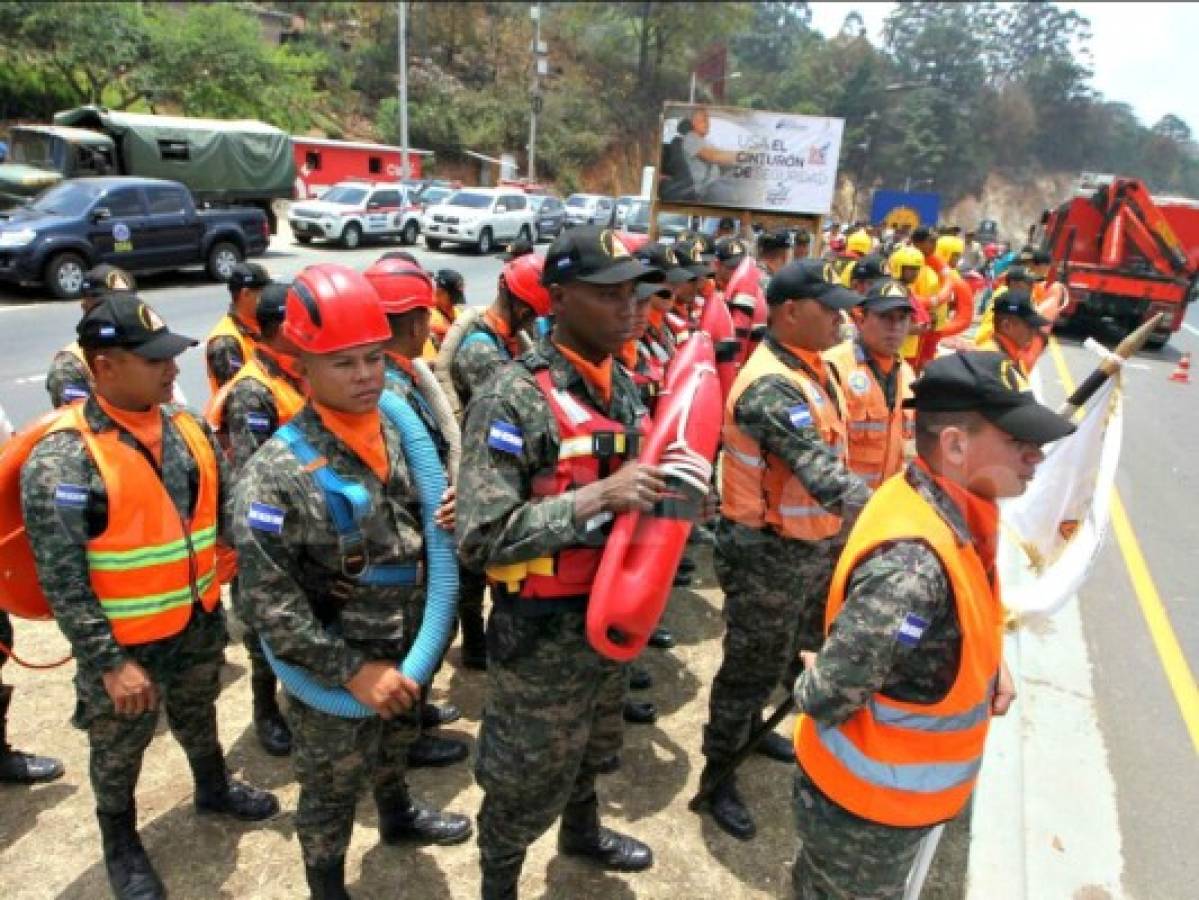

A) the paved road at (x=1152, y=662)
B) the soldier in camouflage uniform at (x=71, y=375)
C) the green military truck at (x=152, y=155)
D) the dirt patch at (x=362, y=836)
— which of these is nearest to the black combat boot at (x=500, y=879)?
the dirt patch at (x=362, y=836)

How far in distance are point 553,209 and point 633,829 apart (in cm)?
2813

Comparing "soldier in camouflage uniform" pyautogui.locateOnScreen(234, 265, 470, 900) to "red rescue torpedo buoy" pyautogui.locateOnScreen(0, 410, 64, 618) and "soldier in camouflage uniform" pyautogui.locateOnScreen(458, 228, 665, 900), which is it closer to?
"soldier in camouflage uniform" pyautogui.locateOnScreen(458, 228, 665, 900)

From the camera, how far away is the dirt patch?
3.04 meters

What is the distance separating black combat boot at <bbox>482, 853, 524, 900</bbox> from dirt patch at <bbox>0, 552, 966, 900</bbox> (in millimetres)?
A: 448

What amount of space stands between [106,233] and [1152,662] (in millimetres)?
16102

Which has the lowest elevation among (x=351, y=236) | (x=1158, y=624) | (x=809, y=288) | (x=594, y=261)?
(x=1158, y=624)

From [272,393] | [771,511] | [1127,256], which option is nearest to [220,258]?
[272,393]

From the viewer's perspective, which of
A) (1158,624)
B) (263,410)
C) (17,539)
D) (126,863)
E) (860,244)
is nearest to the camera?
(17,539)

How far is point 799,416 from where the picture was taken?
3061 mm

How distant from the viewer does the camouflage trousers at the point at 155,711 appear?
8.98 ft

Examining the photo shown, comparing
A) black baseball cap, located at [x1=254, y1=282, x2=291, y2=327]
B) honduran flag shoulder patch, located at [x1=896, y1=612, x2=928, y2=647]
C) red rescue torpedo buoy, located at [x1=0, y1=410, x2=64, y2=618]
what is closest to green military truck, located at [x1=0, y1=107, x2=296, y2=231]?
black baseball cap, located at [x1=254, y1=282, x2=291, y2=327]

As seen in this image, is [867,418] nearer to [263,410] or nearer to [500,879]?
[500,879]

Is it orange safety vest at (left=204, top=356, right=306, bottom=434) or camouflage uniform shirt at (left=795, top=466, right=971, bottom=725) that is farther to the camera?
orange safety vest at (left=204, top=356, right=306, bottom=434)

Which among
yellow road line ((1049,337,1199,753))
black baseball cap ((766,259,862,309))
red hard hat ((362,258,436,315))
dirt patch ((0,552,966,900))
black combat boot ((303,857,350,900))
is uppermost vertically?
black baseball cap ((766,259,862,309))
